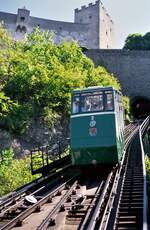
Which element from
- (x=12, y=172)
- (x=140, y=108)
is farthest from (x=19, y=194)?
(x=140, y=108)

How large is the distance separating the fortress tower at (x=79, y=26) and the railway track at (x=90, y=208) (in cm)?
6051

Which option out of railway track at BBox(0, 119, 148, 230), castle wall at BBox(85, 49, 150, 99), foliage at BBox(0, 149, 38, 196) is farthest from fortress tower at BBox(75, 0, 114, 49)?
railway track at BBox(0, 119, 148, 230)

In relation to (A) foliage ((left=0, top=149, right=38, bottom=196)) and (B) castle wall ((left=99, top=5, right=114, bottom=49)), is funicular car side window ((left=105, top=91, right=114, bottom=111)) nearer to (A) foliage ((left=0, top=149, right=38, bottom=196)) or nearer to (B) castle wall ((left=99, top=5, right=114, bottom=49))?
(A) foliage ((left=0, top=149, right=38, bottom=196))

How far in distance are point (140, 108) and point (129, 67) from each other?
866cm

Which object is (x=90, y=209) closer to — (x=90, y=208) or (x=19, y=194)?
(x=90, y=208)

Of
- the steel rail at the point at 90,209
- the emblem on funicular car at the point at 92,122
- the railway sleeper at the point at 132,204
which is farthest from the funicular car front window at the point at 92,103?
the railway sleeper at the point at 132,204

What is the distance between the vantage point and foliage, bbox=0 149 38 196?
18.1 m

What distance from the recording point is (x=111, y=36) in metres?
85.4

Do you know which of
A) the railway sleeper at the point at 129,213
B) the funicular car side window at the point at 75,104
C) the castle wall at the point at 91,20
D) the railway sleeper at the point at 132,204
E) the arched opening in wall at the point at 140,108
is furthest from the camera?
the castle wall at the point at 91,20

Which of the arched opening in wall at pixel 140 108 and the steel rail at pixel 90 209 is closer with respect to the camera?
the steel rail at pixel 90 209

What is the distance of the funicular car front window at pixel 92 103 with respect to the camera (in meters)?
14.6

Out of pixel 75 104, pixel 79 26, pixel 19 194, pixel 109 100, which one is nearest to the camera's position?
pixel 19 194

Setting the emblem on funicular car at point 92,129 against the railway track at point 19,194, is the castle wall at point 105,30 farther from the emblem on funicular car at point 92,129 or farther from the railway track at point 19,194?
the railway track at point 19,194

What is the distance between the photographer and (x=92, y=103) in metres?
14.7
